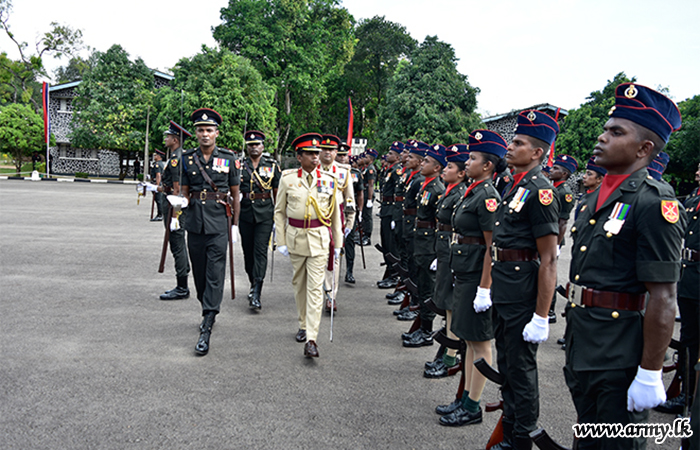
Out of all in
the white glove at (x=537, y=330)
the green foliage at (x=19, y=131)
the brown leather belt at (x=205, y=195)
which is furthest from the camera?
the green foliage at (x=19, y=131)

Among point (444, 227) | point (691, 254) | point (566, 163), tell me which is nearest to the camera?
point (691, 254)

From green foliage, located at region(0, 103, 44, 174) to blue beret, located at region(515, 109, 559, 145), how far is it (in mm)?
43010

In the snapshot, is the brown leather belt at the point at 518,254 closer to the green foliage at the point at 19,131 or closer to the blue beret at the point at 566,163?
the blue beret at the point at 566,163

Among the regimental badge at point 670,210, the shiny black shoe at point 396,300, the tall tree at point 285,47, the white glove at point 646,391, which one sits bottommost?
the shiny black shoe at point 396,300

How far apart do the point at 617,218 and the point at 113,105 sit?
40402 millimetres

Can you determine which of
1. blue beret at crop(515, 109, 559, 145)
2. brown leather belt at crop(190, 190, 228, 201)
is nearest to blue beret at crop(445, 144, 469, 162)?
blue beret at crop(515, 109, 559, 145)

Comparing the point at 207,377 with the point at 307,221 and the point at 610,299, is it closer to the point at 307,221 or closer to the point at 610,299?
the point at 307,221

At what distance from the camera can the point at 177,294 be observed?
6887 mm

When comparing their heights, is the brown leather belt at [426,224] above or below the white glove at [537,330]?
above

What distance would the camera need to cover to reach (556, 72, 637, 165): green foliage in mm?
32688

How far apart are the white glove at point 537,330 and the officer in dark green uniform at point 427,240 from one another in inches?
92.1

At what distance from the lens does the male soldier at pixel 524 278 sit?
9.71 feet

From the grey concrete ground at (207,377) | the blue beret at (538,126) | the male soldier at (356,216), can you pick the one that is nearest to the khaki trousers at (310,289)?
the grey concrete ground at (207,377)

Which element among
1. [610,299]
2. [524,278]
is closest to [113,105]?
[524,278]
